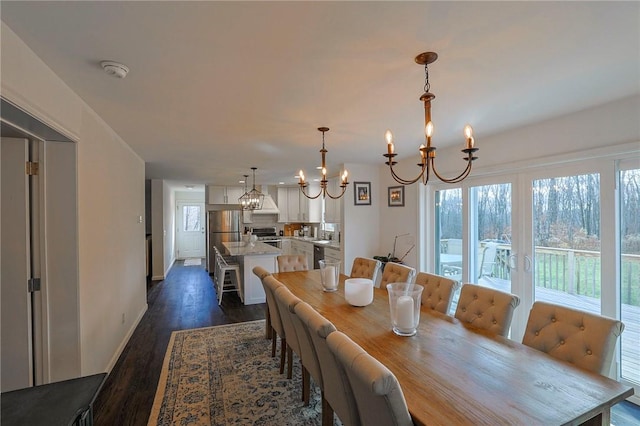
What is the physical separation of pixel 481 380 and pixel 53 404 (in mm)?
1827

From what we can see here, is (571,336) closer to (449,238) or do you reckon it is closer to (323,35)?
(323,35)

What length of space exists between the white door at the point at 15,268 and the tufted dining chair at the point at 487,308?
2.91m

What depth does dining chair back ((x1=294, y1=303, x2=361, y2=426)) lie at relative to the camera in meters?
1.41

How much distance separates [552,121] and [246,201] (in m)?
5.55

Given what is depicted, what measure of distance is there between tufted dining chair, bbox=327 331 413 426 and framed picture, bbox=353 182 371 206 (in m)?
4.02

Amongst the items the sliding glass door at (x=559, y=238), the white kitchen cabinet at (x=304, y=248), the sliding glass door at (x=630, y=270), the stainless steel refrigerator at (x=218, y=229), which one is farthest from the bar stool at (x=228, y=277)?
the sliding glass door at (x=630, y=270)

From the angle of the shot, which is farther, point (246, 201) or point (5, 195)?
point (246, 201)

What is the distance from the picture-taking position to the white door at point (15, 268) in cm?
191

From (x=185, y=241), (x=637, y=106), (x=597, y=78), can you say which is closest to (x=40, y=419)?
(x=597, y=78)

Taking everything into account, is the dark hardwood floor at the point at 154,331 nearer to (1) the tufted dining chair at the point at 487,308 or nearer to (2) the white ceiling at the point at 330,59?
(2) the white ceiling at the point at 330,59

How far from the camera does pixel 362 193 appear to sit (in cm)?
523

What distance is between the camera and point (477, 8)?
1.28m

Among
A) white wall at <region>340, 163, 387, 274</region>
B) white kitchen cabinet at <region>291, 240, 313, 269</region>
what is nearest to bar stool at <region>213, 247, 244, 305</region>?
white kitchen cabinet at <region>291, 240, 313, 269</region>

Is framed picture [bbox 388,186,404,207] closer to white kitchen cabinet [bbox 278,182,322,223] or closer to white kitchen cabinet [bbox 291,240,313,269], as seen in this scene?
white kitchen cabinet [bbox 291,240,313,269]
